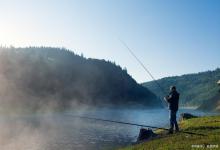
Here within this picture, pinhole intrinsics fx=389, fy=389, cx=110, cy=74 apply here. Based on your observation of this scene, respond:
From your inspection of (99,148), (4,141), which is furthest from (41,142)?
(99,148)

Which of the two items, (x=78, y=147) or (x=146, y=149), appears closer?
(x=146, y=149)

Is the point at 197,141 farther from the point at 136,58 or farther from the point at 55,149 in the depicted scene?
the point at 55,149

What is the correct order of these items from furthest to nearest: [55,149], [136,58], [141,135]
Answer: [55,149]
[141,135]
[136,58]

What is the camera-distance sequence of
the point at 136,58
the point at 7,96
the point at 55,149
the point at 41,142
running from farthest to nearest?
the point at 7,96 → the point at 41,142 → the point at 55,149 → the point at 136,58

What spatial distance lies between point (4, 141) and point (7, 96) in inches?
5041

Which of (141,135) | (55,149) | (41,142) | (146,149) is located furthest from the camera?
(41,142)

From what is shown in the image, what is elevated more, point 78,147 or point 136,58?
point 136,58

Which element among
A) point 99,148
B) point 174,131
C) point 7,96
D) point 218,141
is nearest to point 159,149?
point 218,141

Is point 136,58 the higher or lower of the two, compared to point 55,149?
higher

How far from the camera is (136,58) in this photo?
102ft

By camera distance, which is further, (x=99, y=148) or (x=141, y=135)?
(x=99, y=148)

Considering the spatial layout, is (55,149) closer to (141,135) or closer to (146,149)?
(141,135)

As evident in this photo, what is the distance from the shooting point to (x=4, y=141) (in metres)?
50.7

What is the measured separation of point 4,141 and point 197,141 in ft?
108
